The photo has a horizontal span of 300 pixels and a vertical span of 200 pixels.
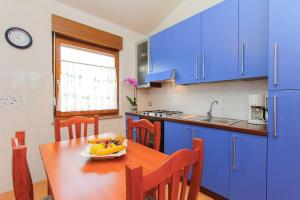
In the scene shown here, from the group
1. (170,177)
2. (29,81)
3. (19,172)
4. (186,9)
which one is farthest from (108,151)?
(186,9)

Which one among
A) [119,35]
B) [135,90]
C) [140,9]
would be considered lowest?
[135,90]

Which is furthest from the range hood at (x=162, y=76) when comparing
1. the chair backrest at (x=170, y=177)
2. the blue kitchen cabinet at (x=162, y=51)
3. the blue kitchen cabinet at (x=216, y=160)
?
the chair backrest at (x=170, y=177)

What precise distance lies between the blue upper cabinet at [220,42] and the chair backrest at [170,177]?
1371 millimetres

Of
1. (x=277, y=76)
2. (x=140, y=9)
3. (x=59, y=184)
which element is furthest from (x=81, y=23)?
(x=277, y=76)

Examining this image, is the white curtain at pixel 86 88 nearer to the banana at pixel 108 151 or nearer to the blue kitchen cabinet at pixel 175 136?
the blue kitchen cabinet at pixel 175 136

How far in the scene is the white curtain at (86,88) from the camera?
2309 mm

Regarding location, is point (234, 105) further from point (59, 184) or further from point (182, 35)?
point (59, 184)

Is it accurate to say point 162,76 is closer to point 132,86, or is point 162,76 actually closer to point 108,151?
point 132,86

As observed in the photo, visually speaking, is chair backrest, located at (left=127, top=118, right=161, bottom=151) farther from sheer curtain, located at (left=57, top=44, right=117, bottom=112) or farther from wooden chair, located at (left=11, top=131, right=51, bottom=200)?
sheer curtain, located at (left=57, top=44, right=117, bottom=112)

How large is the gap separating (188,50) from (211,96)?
696mm

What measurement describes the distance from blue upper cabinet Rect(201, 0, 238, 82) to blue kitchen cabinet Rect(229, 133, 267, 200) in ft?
2.20

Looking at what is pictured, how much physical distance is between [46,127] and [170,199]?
2085mm

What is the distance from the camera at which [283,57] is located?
1.26 metres

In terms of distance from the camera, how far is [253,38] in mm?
1592
